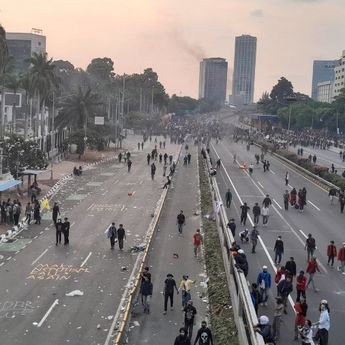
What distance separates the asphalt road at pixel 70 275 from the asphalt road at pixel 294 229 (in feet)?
15.8

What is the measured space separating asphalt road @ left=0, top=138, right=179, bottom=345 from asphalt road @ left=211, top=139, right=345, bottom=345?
15.8 feet

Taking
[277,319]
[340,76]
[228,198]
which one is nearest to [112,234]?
[277,319]

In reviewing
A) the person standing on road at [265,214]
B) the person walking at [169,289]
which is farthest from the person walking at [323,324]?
the person standing on road at [265,214]

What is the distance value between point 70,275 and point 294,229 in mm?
12690

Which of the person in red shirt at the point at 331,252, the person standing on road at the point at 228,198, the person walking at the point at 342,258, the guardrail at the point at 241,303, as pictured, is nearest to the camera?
the guardrail at the point at 241,303

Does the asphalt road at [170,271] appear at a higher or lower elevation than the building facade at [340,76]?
lower

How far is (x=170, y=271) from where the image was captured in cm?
Answer: 2078

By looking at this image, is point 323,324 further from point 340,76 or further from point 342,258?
point 340,76

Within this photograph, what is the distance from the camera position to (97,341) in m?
14.5

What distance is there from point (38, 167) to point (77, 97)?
3243 centimetres

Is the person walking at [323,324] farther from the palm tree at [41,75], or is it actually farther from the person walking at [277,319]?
the palm tree at [41,75]

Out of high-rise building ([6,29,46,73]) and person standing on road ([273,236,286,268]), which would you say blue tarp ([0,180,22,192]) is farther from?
high-rise building ([6,29,46,73])

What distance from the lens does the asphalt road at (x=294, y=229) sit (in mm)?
16672

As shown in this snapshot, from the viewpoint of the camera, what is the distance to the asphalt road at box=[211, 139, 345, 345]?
16.7 meters
